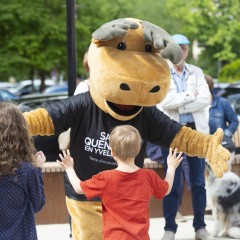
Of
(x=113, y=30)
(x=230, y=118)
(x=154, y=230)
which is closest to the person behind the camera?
(x=113, y=30)

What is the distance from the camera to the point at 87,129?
15.7 feet

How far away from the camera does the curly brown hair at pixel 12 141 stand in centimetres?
381

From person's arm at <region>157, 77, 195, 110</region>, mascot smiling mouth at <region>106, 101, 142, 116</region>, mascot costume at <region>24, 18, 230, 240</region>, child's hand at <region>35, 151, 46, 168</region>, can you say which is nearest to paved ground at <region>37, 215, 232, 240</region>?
person's arm at <region>157, 77, 195, 110</region>

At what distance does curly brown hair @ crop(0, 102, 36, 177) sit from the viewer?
381cm

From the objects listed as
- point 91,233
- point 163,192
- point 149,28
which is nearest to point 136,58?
point 149,28

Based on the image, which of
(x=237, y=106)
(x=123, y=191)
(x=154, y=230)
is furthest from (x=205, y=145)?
(x=237, y=106)

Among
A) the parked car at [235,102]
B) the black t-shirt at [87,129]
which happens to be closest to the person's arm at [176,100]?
the black t-shirt at [87,129]

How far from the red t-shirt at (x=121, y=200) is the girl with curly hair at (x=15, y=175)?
1.43 feet

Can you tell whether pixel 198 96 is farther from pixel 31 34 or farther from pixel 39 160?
pixel 31 34

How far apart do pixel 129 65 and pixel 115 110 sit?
352 mm

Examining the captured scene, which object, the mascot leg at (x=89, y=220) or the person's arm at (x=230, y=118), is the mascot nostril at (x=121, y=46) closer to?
the mascot leg at (x=89, y=220)

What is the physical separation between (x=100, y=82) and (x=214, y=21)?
26047mm

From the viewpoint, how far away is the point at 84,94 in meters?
4.88

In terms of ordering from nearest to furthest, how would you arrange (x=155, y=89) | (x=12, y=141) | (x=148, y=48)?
(x=12, y=141) → (x=155, y=89) → (x=148, y=48)
